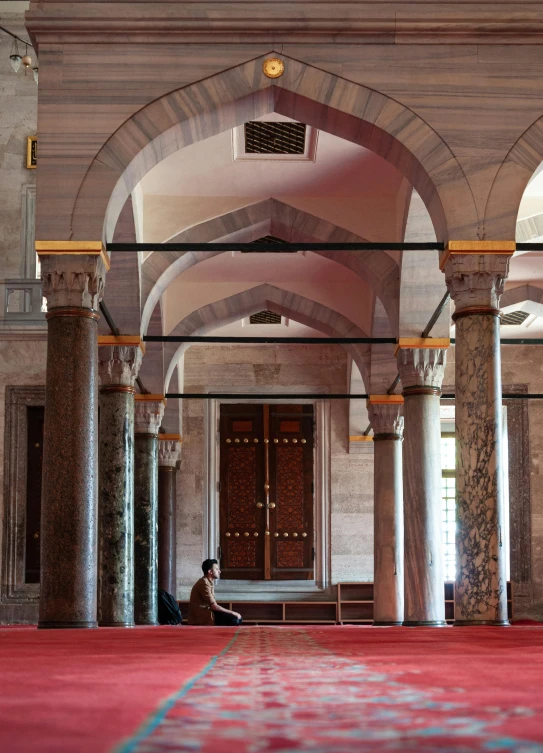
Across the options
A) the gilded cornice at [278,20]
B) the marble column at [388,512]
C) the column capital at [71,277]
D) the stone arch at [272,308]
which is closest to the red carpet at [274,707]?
the column capital at [71,277]

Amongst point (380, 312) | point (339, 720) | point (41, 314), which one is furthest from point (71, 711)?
point (41, 314)

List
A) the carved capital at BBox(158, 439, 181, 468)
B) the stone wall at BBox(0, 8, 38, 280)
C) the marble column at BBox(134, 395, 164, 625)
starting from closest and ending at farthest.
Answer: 1. the marble column at BBox(134, 395, 164, 625)
2. the stone wall at BBox(0, 8, 38, 280)
3. the carved capital at BBox(158, 439, 181, 468)

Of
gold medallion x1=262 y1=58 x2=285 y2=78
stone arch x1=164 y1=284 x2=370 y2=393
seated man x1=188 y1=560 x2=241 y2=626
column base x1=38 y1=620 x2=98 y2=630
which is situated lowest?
seated man x1=188 y1=560 x2=241 y2=626

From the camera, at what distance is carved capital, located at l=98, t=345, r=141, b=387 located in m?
12.0

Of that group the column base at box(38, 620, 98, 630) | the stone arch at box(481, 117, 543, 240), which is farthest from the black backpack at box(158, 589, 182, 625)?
the stone arch at box(481, 117, 543, 240)

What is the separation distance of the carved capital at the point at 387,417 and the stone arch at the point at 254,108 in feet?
21.9

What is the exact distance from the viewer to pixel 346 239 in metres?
12.9

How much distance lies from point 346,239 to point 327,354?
7.62 meters

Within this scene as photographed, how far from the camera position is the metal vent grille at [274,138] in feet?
38.0

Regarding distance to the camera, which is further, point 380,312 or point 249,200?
point 380,312

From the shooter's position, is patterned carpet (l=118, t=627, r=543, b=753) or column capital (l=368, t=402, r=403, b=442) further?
column capital (l=368, t=402, r=403, b=442)

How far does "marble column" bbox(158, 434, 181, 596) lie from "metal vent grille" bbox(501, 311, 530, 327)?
598 cm

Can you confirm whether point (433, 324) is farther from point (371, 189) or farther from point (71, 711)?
point (71, 711)

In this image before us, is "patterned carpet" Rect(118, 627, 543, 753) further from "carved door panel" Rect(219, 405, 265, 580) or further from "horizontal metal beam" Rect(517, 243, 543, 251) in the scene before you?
"carved door panel" Rect(219, 405, 265, 580)
